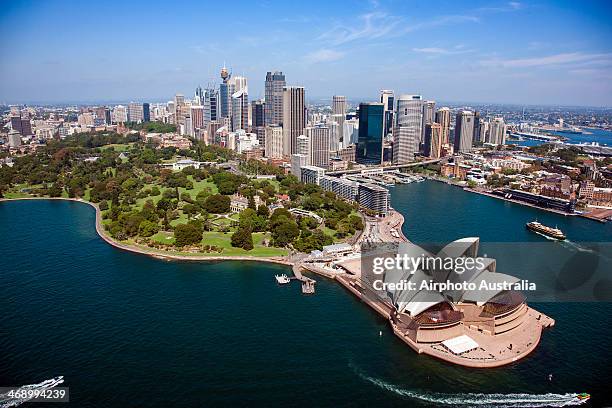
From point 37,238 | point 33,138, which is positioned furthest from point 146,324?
point 33,138

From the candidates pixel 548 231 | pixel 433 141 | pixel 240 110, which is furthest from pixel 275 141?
pixel 548 231

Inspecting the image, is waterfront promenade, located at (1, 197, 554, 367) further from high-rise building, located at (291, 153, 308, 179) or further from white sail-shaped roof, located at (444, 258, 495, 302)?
high-rise building, located at (291, 153, 308, 179)

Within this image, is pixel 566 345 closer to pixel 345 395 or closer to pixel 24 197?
pixel 345 395

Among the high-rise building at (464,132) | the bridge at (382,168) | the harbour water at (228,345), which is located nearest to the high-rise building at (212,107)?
the bridge at (382,168)

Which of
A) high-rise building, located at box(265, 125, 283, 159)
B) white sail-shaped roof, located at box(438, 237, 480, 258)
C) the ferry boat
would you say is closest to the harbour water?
white sail-shaped roof, located at box(438, 237, 480, 258)

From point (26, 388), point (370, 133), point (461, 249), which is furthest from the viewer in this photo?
point (370, 133)

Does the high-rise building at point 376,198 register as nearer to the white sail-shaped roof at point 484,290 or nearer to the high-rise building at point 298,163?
the high-rise building at point 298,163

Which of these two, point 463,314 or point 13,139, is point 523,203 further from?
point 13,139
